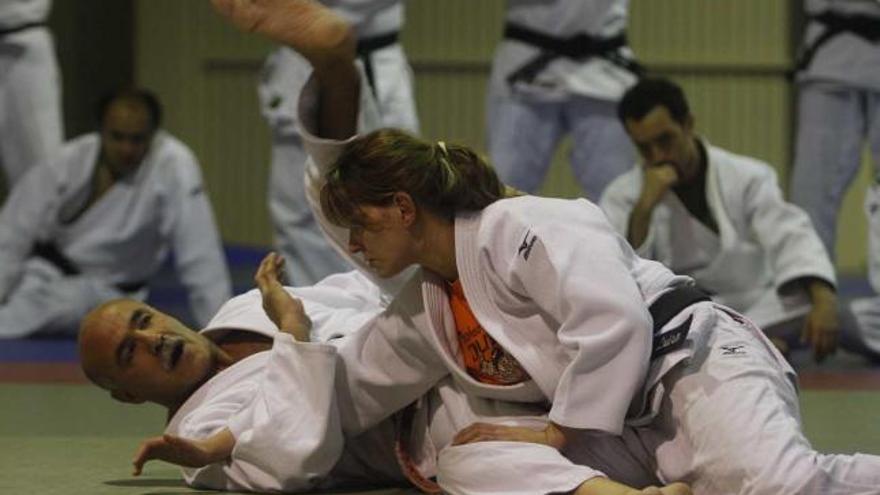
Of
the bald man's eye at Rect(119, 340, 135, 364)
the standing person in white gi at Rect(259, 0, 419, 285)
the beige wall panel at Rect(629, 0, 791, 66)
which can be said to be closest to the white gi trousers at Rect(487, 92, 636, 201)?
the standing person in white gi at Rect(259, 0, 419, 285)

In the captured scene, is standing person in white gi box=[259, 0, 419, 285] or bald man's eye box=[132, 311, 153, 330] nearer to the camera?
bald man's eye box=[132, 311, 153, 330]

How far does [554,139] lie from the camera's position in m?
6.55

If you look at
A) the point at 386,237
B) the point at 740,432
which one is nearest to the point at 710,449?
the point at 740,432

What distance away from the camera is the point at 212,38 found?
11.3m

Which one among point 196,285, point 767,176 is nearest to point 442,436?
point 767,176

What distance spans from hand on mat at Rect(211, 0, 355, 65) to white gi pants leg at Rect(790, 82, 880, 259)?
11.3ft

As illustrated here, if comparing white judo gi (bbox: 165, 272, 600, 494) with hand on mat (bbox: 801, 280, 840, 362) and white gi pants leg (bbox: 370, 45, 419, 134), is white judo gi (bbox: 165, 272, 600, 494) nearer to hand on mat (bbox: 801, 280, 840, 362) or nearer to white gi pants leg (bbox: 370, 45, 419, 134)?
hand on mat (bbox: 801, 280, 840, 362)

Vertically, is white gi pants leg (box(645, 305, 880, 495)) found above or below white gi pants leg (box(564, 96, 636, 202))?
above

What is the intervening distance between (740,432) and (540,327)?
37cm

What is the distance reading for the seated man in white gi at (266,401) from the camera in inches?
132

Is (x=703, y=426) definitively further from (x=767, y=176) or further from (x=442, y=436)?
(x=767, y=176)

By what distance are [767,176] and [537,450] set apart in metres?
3.00

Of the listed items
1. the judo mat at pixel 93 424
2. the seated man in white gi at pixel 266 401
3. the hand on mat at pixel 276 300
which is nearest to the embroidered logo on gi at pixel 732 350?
the seated man in white gi at pixel 266 401

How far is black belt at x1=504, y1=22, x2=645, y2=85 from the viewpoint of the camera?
253 inches
